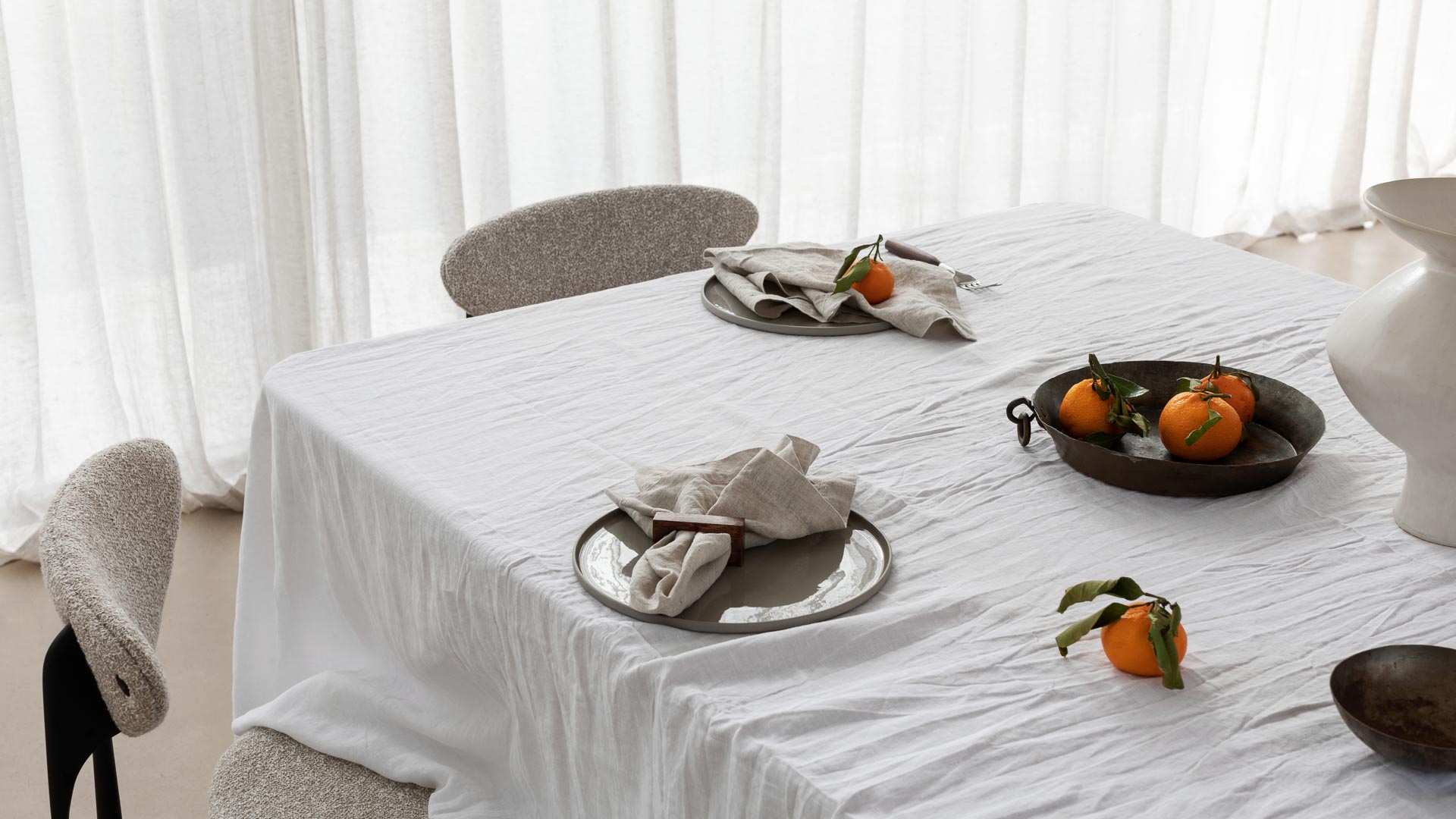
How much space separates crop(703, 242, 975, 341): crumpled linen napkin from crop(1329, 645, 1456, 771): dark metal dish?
66 centimetres

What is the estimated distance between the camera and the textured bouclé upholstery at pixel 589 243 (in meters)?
1.89

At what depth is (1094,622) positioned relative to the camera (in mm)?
845

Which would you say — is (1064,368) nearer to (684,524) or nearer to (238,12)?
(684,524)

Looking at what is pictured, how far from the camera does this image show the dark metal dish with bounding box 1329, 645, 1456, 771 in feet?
2.60

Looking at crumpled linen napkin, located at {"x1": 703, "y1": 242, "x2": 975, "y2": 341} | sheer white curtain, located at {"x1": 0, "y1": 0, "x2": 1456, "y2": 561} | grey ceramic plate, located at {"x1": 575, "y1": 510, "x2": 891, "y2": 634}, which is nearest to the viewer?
grey ceramic plate, located at {"x1": 575, "y1": 510, "x2": 891, "y2": 634}

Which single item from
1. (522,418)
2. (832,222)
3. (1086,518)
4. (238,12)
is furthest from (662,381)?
(832,222)

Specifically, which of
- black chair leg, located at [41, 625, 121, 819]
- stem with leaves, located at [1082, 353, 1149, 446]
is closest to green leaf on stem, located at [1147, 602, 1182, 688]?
stem with leaves, located at [1082, 353, 1149, 446]

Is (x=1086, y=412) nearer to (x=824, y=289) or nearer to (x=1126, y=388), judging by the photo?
(x=1126, y=388)

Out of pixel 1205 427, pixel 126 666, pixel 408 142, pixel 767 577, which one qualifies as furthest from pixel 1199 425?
pixel 408 142

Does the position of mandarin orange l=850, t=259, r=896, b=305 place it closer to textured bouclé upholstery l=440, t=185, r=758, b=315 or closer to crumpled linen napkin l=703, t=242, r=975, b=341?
crumpled linen napkin l=703, t=242, r=975, b=341

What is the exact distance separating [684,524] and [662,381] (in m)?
0.39

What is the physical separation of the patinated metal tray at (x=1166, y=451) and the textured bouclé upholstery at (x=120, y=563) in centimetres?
74

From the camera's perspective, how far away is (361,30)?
A: 8.66ft

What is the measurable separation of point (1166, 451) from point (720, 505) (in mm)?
415
